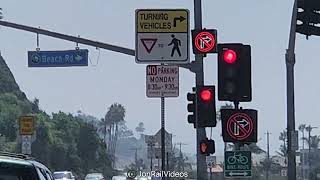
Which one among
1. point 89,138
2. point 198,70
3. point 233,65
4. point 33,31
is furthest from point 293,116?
point 89,138

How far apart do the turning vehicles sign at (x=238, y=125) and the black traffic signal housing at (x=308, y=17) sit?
315 cm

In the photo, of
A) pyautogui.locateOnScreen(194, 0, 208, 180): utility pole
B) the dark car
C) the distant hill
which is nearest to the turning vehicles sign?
pyautogui.locateOnScreen(194, 0, 208, 180): utility pole

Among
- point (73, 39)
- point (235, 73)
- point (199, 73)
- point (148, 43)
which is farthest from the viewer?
point (73, 39)

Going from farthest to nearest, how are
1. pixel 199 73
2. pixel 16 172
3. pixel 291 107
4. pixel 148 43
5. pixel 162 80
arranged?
pixel 162 80 → pixel 199 73 → pixel 291 107 → pixel 148 43 → pixel 16 172

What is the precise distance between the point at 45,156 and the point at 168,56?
71.7 meters

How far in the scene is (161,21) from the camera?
19.6m

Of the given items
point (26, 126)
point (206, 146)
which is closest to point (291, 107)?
point (206, 146)

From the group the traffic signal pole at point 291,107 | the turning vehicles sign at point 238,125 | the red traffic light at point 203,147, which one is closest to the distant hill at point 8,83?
the traffic signal pole at point 291,107

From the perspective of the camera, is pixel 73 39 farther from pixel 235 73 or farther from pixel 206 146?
pixel 235 73

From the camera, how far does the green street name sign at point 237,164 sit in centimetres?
1809

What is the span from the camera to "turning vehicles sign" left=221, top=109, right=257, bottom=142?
1700 centimetres

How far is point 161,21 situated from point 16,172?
38.5 feet

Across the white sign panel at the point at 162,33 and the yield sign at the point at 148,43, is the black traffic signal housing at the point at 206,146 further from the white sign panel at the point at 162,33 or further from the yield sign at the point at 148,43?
the yield sign at the point at 148,43

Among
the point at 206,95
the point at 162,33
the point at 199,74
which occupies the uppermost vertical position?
the point at 162,33
